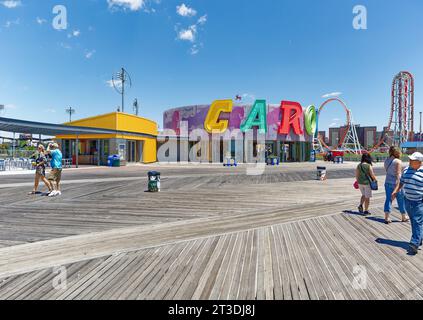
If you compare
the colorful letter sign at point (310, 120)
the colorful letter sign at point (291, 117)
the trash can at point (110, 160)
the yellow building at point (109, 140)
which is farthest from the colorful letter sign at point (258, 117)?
the trash can at point (110, 160)

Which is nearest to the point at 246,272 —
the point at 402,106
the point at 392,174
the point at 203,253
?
the point at 203,253

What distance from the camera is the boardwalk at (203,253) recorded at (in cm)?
290

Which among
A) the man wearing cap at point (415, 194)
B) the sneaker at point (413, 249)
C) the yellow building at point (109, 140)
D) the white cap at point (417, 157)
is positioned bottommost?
the sneaker at point (413, 249)

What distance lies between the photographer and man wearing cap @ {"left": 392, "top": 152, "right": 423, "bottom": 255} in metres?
3.75

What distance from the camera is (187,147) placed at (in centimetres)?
3275

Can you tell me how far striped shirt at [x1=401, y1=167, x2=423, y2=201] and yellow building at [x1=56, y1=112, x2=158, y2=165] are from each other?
76.9 ft

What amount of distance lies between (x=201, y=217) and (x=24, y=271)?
3.85 meters

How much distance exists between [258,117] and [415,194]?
88.6ft

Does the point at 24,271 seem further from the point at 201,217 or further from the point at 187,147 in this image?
the point at 187,147

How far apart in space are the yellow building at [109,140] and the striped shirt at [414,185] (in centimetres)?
2343

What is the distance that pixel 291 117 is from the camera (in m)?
31.4

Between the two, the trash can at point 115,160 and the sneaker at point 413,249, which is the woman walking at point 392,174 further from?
the trash can at point 115,160

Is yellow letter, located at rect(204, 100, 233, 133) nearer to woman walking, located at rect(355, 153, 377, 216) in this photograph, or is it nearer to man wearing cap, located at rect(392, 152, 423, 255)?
woman walking, located at rect(355, 153, 377, 216)
